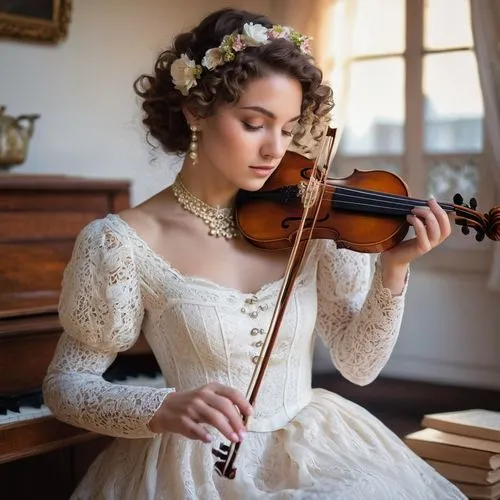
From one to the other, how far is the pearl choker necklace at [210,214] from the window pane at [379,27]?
241 cm

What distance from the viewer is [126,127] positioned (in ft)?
11.9

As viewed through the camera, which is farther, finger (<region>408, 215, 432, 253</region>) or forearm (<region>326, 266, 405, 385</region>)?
forearm (<region>326, 266, 405, 385</region>)

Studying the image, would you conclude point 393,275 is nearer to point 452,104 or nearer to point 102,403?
point 102,403

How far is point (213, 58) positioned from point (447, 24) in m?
2.38

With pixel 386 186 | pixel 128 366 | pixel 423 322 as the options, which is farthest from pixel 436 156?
pixel 386 186

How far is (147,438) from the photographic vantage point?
169 cm

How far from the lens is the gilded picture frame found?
3.22 meters

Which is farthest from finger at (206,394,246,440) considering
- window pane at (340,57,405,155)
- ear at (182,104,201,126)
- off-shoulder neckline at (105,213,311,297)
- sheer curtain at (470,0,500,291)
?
window pane at (340,57,405,155)

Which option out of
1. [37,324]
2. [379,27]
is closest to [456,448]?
[37,324]

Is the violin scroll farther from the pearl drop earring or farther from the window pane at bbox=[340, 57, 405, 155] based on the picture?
the window pane at bbox=[340, 57, 405, 155]

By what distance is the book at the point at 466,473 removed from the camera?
6.63ft

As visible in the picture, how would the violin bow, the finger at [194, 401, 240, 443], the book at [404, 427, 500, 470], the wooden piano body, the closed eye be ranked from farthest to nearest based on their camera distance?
the book at [404, 427, 500, 470], the wooden piano body, the closed eye, the violin bow, the finger at [194, 401, 240, 443]

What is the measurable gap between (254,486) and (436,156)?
2573mm

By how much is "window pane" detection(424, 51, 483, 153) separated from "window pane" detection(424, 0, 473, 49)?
5 cm
